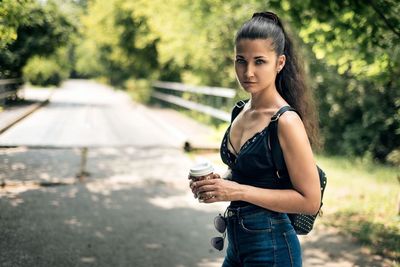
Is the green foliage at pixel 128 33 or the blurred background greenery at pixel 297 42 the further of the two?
the green foliage at pixel 128 33

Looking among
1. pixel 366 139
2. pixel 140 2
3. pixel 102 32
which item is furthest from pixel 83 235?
pixel 102 32

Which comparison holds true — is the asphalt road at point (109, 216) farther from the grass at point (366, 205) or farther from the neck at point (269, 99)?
the neck at point (269, 99)

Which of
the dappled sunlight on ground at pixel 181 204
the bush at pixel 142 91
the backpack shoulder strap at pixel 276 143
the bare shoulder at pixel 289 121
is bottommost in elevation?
the bush at pixel 142 91

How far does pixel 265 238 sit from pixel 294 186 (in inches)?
10.8

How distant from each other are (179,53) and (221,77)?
1.81 meters

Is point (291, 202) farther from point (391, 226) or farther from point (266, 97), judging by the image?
point (391, 226)

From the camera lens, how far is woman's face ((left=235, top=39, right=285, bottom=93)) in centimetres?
188

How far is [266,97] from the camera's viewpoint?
1.97 meters

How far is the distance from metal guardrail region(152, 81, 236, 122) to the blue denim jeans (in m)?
9.84

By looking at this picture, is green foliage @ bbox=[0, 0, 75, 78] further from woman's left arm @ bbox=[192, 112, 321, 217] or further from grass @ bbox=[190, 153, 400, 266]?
grass @ bbox=[190, 153, 400, 266]

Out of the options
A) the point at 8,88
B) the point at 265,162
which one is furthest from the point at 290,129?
the point at 8,88

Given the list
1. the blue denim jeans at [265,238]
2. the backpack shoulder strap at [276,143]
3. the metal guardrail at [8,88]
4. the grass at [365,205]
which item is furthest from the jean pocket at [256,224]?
the metal guardrail at [8,88]

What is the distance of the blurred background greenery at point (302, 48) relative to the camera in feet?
15.4

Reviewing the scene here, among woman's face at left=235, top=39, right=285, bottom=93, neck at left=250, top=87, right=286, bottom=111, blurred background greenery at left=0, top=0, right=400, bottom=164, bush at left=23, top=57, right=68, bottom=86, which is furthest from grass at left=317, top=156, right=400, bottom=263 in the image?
bush at left=23, top=57, right=68, bottom=86
